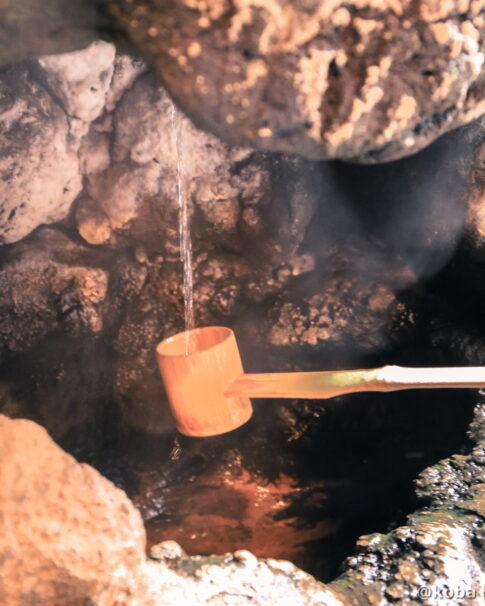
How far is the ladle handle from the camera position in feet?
5.90

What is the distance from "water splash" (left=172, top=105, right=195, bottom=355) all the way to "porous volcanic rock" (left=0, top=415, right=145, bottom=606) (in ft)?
7.09

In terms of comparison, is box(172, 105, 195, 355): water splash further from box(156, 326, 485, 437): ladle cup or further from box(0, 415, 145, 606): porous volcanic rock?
box(0, 415, 145, 606): porous volcanic rock

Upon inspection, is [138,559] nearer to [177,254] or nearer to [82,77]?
[177,254]

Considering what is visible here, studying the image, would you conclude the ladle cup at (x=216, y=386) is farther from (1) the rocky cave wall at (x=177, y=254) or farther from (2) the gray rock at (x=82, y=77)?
(2) the gray rock at (x=82, y=77)

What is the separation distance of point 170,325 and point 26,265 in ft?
3.36

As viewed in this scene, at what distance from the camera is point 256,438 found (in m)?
4.02

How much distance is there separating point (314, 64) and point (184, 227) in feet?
6.72

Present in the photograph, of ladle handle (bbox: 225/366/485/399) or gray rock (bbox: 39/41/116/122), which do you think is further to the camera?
gray rock (bbox: 39/41/116/122)

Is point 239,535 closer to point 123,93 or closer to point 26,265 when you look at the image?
point 26,265

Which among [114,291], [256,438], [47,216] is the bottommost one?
[256,438]

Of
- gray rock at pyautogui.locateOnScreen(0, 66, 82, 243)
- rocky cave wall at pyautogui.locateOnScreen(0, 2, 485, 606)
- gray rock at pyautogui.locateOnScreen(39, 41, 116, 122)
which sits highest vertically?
gray rock at pyautogui.locateOnScreen(39, 41, 116, 122)

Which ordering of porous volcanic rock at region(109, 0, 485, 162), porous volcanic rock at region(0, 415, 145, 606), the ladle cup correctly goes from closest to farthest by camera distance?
1. porous volcanic rock at region(0, 415, 145, 606)
2. porous volcanic rock at region(109, 0, 485, 162)
3. the ladle cup

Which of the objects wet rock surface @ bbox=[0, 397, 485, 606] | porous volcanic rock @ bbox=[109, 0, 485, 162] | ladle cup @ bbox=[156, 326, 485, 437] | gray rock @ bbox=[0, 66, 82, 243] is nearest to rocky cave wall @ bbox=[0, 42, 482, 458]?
gray rock @ bbox=[0, 66, 82, 243]

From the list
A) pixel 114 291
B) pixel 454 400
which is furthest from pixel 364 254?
pixel 114 291
